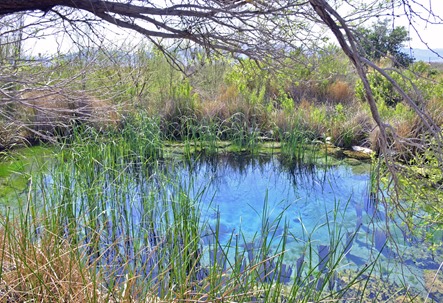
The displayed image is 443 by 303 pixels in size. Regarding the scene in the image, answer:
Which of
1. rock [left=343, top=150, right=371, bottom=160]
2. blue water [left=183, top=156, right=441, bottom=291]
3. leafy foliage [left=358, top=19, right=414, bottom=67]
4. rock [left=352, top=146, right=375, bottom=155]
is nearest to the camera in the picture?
leafy foliage [left=358, top=19, right=414, bottom=67]

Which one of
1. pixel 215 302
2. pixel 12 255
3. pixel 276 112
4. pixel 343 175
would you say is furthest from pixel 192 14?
pixel 276 112

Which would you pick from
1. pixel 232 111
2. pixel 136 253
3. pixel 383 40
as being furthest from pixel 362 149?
pixel 136 253

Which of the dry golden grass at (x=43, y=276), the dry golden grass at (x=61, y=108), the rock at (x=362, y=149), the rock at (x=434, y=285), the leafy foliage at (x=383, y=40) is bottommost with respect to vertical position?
the rock at (x=434, y=285)

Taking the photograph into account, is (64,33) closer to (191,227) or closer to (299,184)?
(191,227)

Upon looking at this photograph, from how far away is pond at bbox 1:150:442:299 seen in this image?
201cm

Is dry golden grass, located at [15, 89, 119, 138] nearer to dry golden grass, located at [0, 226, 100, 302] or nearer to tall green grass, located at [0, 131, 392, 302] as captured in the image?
tall green grass, located at [0, 131, 392, 302]

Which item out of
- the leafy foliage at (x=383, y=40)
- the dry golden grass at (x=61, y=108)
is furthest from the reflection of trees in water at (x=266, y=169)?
the leafy foliage at (x=383, y=40)

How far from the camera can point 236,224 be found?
12.0 feet

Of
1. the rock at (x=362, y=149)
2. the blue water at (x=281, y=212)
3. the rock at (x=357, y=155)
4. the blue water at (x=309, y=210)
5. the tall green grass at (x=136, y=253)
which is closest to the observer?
the tall green grass at (x=136, y=253)

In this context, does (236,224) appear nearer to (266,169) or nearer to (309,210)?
(309,210)

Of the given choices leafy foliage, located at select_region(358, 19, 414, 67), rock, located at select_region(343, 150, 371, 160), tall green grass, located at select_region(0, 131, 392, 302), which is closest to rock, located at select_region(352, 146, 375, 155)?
rock, located at select_region(343, 150, 371, 160)

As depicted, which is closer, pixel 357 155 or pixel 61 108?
pixel 61 108

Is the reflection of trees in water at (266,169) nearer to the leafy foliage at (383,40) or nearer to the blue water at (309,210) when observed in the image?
the blue water at (309,210)

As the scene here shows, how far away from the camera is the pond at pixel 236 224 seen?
201cm
